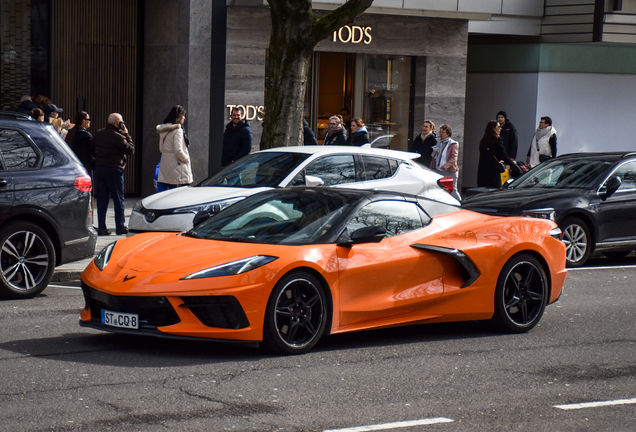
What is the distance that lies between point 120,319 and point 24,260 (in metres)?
2.92

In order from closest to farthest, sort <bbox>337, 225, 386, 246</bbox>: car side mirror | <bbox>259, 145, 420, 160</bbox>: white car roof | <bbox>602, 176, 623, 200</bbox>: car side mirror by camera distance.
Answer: <bbox>337, 225, 386, 246</bbox>: car side mirror, <bbox>259, 145, 420, 160</bbox>: white car roof, <bbox>602, 176, 623, 200</bbox>: car side mirror

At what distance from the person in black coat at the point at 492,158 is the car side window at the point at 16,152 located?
32.7 ft

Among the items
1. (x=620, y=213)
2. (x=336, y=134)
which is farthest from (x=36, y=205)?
(x=336, y=134)

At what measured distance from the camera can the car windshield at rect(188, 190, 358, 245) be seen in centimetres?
720

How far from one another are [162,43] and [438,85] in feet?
21.1

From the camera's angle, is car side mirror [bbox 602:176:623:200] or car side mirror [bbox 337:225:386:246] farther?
car side mirror [bbox 602:176:623:200]

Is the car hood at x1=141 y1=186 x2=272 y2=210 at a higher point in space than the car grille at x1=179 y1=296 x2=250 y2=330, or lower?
higher

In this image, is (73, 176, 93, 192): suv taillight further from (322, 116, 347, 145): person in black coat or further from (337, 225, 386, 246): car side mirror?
(322, 116, 347, 145): person in black coat

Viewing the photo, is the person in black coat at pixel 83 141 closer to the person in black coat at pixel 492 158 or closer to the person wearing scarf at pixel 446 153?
the person wearing scarf at pixel 446 153

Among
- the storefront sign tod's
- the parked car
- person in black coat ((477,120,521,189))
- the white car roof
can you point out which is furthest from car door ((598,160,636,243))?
the storefront sign tod's

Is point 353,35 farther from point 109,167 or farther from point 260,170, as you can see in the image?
point 260,170

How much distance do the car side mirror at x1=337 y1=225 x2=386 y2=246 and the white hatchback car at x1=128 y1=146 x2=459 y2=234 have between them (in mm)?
3988

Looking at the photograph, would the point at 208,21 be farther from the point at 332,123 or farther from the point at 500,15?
the point at 500,15

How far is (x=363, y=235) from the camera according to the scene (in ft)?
23.4
